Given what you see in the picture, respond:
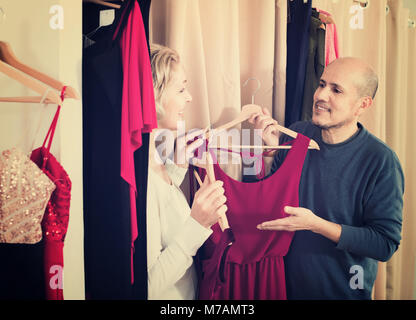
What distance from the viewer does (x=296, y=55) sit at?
1.26 metres

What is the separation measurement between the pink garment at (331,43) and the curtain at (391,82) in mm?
60

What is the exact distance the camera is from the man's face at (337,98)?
3.93 ft

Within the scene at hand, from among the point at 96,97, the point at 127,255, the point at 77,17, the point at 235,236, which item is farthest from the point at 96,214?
the point at 77,17

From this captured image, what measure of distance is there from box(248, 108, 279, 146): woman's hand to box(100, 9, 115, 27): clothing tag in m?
0.59

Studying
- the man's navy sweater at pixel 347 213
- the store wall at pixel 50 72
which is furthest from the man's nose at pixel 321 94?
the store wall at pixel 50 72

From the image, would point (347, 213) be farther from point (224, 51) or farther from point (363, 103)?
point (224, 51)

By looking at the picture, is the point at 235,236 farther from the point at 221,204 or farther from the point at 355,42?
the point at 355,42

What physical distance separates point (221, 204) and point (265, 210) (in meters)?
0.17

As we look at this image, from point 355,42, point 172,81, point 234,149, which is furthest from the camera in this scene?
point 355,42

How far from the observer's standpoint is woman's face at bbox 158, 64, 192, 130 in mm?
1151

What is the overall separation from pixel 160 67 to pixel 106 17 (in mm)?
235

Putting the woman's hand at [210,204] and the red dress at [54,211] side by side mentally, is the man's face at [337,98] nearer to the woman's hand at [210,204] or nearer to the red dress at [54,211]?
the woman's hand at [210,204]

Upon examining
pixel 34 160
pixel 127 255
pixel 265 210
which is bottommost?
pixel 127 255
